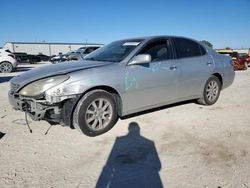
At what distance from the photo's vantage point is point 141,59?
4.04 meters

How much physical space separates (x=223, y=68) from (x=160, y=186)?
4235 millimetres

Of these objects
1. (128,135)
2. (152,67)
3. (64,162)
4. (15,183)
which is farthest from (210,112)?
(15,183)

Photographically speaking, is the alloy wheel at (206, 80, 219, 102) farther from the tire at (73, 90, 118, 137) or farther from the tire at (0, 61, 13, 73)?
the tire at (0, 61, 13, 73)

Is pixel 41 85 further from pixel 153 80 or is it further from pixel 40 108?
pixel 153 80

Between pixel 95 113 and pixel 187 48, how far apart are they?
8.70 feet

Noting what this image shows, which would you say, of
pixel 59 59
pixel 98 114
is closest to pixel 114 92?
pixel 98 114

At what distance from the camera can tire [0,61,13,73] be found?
1493cm

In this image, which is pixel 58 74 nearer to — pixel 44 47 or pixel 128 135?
pixel 128 135

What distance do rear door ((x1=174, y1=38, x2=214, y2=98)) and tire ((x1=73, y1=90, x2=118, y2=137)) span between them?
1.75 metres

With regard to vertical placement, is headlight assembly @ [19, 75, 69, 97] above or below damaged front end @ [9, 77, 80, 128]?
above

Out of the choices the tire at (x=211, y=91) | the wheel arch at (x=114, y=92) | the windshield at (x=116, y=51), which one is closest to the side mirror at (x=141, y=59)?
the windshield at (x=116, y=51)

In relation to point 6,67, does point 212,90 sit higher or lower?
lower

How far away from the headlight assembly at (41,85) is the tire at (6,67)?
42.6 ft

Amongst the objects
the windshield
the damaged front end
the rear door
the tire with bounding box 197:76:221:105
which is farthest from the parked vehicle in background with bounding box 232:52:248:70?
the damaged front end
